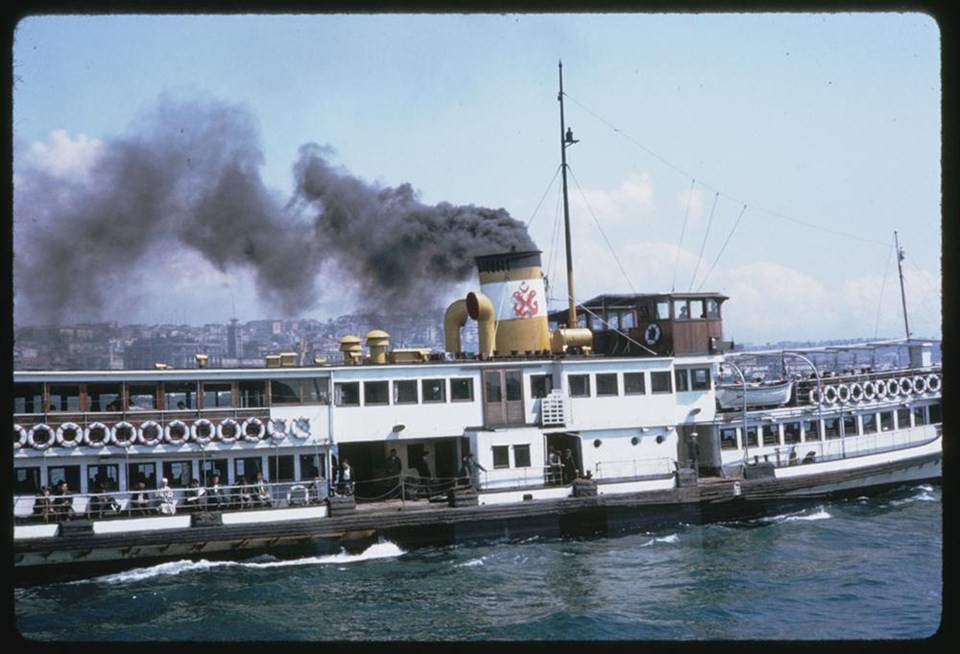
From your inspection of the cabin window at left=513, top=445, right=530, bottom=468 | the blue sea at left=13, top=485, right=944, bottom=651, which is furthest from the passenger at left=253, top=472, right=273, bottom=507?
the cabin window at left=513, top=445, right=530, bottom=468

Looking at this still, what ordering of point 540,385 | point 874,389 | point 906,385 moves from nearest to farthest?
1. point 540,385
2. point 874,389
3. point 906,385

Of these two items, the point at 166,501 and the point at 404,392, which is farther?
the point at 404,392

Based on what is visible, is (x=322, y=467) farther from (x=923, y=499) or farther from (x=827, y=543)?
(x=923, y=499)

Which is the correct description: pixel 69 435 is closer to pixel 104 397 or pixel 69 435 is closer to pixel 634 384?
pixel 104 397

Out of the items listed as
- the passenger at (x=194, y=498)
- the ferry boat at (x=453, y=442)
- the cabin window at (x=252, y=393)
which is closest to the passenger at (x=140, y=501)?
the ferry boat at (x=453, y=442)

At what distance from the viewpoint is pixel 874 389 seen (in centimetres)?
2798

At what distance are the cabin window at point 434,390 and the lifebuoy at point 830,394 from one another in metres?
12.1

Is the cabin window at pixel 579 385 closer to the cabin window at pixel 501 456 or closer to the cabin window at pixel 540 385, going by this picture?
the cabin window at pixel 540 385

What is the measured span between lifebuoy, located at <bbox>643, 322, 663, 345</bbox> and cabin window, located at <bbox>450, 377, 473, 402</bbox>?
5.60 m

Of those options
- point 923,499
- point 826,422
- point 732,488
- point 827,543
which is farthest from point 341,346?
point 923,499

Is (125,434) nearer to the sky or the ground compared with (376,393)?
nearer to the ground

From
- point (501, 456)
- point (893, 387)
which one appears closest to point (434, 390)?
point (501, 456)

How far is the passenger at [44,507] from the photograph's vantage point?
61.5 ft

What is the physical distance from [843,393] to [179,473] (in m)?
19.1
